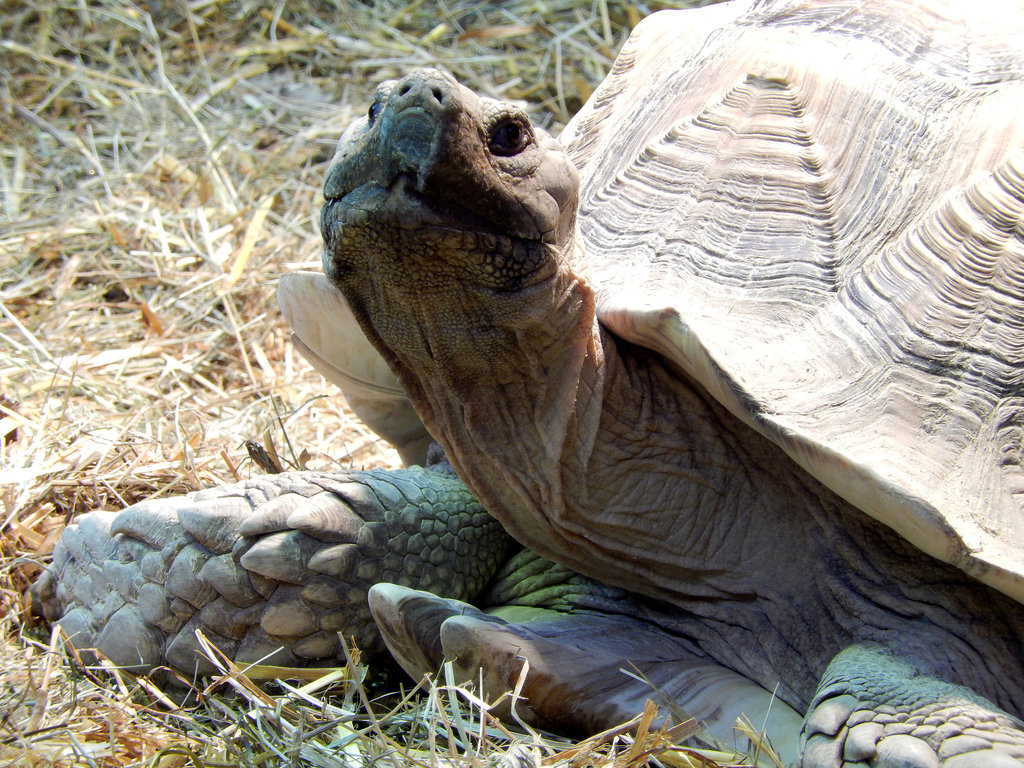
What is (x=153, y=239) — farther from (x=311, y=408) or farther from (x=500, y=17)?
(x=500, y=17)

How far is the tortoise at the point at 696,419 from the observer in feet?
5.91

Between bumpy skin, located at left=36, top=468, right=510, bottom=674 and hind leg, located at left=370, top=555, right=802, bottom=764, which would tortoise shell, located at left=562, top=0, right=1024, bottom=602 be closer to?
hind leg, located at left=370, top=555, right=802, bottom=764

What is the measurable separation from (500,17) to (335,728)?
15.8ft

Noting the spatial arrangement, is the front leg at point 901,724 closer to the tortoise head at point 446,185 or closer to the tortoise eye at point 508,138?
the tortoise head at point 446,185

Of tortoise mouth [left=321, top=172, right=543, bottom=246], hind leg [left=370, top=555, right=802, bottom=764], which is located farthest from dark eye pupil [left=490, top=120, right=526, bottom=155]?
hind leg [left=370, top=555, right=802, bottom=764]

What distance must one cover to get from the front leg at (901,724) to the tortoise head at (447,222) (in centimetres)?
85

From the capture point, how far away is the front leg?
1.69 metres

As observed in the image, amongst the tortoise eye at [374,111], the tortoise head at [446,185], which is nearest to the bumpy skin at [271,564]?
the tortoise head at [446,185]

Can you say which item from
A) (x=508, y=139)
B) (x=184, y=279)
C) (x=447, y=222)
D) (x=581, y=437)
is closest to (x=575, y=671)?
(x=581, y=437)

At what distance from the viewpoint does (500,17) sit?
600 cm

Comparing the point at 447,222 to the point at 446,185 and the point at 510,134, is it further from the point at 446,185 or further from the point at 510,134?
the point at 510,134

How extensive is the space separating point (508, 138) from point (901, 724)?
3.94 feet

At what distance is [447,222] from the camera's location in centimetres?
176

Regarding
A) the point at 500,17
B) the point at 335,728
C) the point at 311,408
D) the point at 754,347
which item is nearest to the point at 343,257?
the point at 754,347
